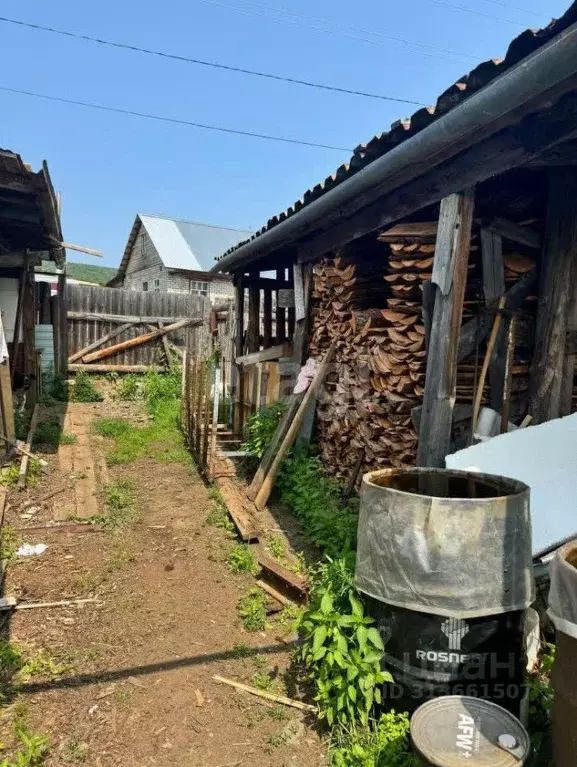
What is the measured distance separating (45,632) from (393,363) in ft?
10.4

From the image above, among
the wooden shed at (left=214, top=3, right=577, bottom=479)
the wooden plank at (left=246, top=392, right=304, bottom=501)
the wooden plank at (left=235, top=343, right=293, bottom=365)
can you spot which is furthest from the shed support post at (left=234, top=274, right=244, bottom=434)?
the wooden shed at (left=214, top=3, right=577, bottom=479)

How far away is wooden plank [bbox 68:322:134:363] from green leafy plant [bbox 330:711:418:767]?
10934 mm

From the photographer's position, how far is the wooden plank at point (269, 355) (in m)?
7.09

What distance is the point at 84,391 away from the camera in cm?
1079

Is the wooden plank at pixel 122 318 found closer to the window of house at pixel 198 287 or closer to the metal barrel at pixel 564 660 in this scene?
the window of house at pixel 198 287

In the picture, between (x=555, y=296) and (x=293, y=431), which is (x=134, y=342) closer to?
(x=293, y=431)

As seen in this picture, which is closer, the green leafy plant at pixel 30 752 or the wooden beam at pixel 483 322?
the green leafy plant at pixel 30 752

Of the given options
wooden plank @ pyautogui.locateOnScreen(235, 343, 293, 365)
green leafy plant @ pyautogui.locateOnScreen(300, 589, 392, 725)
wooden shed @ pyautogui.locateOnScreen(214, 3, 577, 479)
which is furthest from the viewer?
wooden plank @ pyautogui.locateOnScreen(235, 343, 293, 365)

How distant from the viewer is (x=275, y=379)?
6.93 metres

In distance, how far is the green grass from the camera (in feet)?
23.9

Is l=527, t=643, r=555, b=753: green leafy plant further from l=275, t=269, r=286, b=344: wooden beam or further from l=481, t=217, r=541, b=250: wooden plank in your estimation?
l=275, t=269, r=286, b=344: wooden beam

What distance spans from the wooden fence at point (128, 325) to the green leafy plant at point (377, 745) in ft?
35.2


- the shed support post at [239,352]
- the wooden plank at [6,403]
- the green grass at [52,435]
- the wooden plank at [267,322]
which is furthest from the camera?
the wooden plank at [267,322]

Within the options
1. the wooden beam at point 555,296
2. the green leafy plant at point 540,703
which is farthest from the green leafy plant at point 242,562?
the wooden beam at point 555,296
